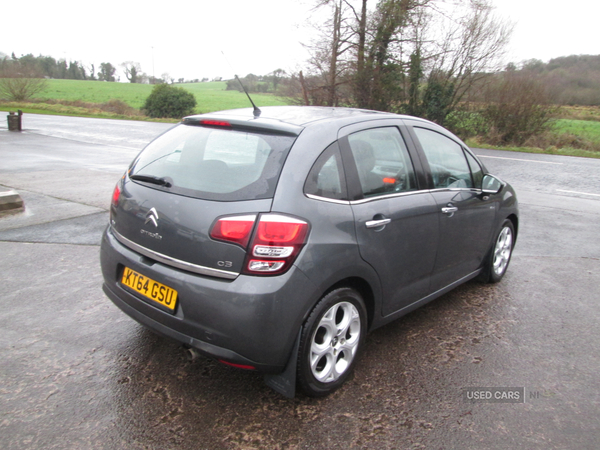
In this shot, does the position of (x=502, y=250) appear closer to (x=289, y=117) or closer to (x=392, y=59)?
(x=289, y=117)

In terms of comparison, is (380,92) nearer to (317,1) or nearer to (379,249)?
(317,1)

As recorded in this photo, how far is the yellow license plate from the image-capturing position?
259 cm

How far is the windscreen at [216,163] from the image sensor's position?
2570mm

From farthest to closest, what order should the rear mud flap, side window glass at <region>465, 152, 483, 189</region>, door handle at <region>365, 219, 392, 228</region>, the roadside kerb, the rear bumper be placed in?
the roadside kerb
side window glass at <region>465, 152, 483, 189</region>
door handle at <region>365, 219, 392, 228</region>
the rear mud flap
the rear bumper

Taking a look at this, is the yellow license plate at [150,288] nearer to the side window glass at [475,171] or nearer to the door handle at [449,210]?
the door handle at [449,210]

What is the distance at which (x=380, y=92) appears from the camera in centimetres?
2353

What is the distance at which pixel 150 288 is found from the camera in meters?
2.70

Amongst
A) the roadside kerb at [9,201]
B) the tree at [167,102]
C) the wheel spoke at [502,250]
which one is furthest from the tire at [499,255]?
the tree at [167,102]

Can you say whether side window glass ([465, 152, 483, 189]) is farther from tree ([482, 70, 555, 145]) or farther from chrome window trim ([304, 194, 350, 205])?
tree ([482, 70, 555, 145])

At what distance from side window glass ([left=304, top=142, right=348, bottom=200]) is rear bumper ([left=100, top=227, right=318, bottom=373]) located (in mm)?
508

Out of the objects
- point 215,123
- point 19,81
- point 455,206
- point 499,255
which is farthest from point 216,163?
point 19,81

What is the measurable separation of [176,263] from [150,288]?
26 centimetres

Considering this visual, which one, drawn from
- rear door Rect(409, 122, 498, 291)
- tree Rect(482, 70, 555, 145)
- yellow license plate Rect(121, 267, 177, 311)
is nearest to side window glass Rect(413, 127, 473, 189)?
rear door Rect(409, 122, 498, 291)

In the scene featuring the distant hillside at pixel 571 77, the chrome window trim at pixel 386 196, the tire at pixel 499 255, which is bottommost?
the tire at pixel 499 255
